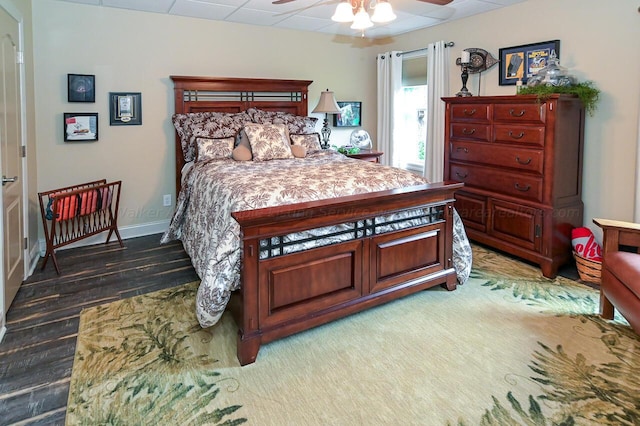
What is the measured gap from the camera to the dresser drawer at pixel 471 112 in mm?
3871

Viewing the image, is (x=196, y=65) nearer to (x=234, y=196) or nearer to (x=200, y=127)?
(x=200, y=127)

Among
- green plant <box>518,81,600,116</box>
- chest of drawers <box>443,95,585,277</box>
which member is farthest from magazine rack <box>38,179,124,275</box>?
green plant <box>518,81,600,116</box>

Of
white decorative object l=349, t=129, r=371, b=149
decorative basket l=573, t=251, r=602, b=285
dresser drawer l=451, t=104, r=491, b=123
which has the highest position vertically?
dresser drawer l=451, t=104, r=491, b=123

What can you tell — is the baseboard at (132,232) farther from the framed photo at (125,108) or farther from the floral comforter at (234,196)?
the framed photo at (125,108)

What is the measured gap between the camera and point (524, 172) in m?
3.59

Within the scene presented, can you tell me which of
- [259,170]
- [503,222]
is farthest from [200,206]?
[503,222]

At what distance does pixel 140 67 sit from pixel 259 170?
6.66ft

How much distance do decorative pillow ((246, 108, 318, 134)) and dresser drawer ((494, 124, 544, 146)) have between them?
2079mm

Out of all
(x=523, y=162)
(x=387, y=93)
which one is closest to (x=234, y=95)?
(x=387, y=93)

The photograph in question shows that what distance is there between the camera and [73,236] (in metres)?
4.08

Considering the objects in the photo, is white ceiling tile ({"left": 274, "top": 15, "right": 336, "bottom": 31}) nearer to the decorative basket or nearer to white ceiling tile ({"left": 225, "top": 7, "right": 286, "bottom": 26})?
white ceiling tile ({"left": 225, "top": 7, "right": 286, "bottom": 26})

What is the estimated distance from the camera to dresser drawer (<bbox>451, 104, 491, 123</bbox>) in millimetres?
3871

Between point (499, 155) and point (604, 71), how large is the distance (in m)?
1.03

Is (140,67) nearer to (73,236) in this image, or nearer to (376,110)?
(73,236)
